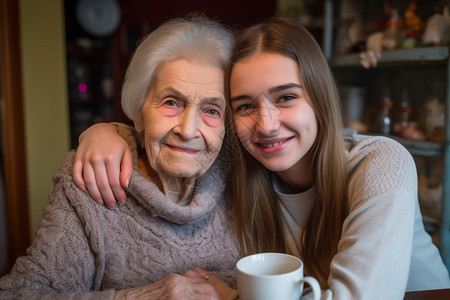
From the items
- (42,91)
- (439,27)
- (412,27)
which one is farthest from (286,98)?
(42,91)

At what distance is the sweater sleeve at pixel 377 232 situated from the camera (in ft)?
2.50

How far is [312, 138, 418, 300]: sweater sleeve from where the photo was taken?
0.76m

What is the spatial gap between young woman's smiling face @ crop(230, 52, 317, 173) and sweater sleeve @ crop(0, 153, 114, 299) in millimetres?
432

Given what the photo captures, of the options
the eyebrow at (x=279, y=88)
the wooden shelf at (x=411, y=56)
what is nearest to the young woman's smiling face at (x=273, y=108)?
the eyebrow at (x=279, y=88)

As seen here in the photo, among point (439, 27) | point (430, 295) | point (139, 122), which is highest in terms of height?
point (439, 27)

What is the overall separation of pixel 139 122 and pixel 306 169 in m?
0.47

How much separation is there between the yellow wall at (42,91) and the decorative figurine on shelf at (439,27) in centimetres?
258

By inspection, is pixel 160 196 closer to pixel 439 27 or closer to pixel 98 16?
pixel 439 27

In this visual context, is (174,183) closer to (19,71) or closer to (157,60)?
(157,60)

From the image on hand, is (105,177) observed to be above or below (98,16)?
below

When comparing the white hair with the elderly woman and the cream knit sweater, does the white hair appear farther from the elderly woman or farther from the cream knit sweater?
the cream knit sweater

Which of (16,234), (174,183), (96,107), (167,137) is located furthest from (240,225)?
(96,107)

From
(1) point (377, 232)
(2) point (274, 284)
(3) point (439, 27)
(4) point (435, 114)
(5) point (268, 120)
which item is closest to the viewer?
(2) point (274, 284)

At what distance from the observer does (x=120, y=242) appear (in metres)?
1.02
